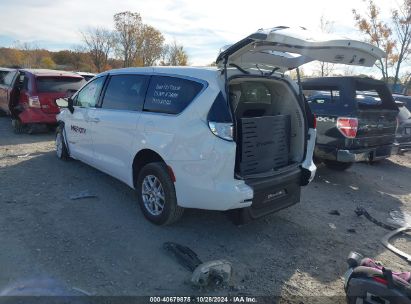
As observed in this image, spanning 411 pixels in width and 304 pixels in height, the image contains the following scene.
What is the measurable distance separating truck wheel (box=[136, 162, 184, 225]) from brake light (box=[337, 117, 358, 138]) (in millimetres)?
3307

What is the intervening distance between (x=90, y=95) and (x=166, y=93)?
79.6 inches

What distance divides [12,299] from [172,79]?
2.60 metres

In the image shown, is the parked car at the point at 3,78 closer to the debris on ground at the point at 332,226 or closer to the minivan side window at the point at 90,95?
the minivan side window at the point at 90,95

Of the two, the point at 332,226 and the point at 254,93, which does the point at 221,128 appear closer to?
the point at 254,93

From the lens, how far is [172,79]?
4.07m

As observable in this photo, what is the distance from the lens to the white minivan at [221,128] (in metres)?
3.52

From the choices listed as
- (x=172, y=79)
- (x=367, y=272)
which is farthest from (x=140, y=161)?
(x=367, y=272)

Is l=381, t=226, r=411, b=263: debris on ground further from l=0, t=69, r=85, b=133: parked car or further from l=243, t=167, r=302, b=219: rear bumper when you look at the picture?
l=0, t=69, r=85, b=133: parked car

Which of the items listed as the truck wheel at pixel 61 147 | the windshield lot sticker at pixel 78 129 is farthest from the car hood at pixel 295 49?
the truck wheel at pixel 61 147

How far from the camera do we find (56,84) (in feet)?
30.1

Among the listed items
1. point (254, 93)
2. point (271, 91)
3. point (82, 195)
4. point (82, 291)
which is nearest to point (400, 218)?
point (271, 91)

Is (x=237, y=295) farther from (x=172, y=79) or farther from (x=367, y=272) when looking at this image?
(x=172, y=79)

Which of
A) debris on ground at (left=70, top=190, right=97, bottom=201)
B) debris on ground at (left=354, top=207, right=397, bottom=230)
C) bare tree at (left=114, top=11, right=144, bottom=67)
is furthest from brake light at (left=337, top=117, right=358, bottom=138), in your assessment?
bare tree at (left=114, top=11, right=144, bottom=67)

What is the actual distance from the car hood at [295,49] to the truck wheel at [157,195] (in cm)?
137
